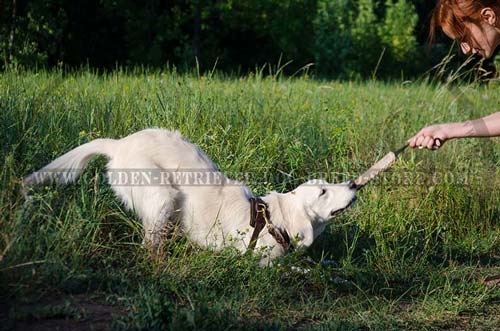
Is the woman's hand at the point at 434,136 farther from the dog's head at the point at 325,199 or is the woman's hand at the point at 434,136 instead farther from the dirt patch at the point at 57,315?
the dirt patch at the point at 57,315

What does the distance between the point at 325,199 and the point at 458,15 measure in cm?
150

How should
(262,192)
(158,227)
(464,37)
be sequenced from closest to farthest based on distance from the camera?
(464,37) → (158,227) → (262,192)

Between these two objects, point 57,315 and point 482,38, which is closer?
point 57,315

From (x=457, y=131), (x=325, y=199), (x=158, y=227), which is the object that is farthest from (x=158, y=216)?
(x=457, y=131)

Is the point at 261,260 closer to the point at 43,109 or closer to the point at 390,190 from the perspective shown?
the point at 390,190

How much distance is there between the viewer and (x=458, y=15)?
13.2 feet

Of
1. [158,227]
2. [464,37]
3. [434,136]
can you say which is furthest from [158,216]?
[464,37]

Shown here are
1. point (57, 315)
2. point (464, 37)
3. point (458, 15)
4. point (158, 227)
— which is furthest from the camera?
point (158, 227)

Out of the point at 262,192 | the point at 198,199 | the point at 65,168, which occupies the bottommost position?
the point at 262,192

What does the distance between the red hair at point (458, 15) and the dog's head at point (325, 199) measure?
45.9 inches

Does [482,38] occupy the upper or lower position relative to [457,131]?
upper

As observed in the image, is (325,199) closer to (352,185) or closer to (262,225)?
(352,185)

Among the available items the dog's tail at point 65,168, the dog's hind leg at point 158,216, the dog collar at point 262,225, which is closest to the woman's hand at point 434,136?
the dog collar at point 262,225

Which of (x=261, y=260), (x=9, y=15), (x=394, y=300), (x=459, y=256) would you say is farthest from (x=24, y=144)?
(x=9, y=15)
